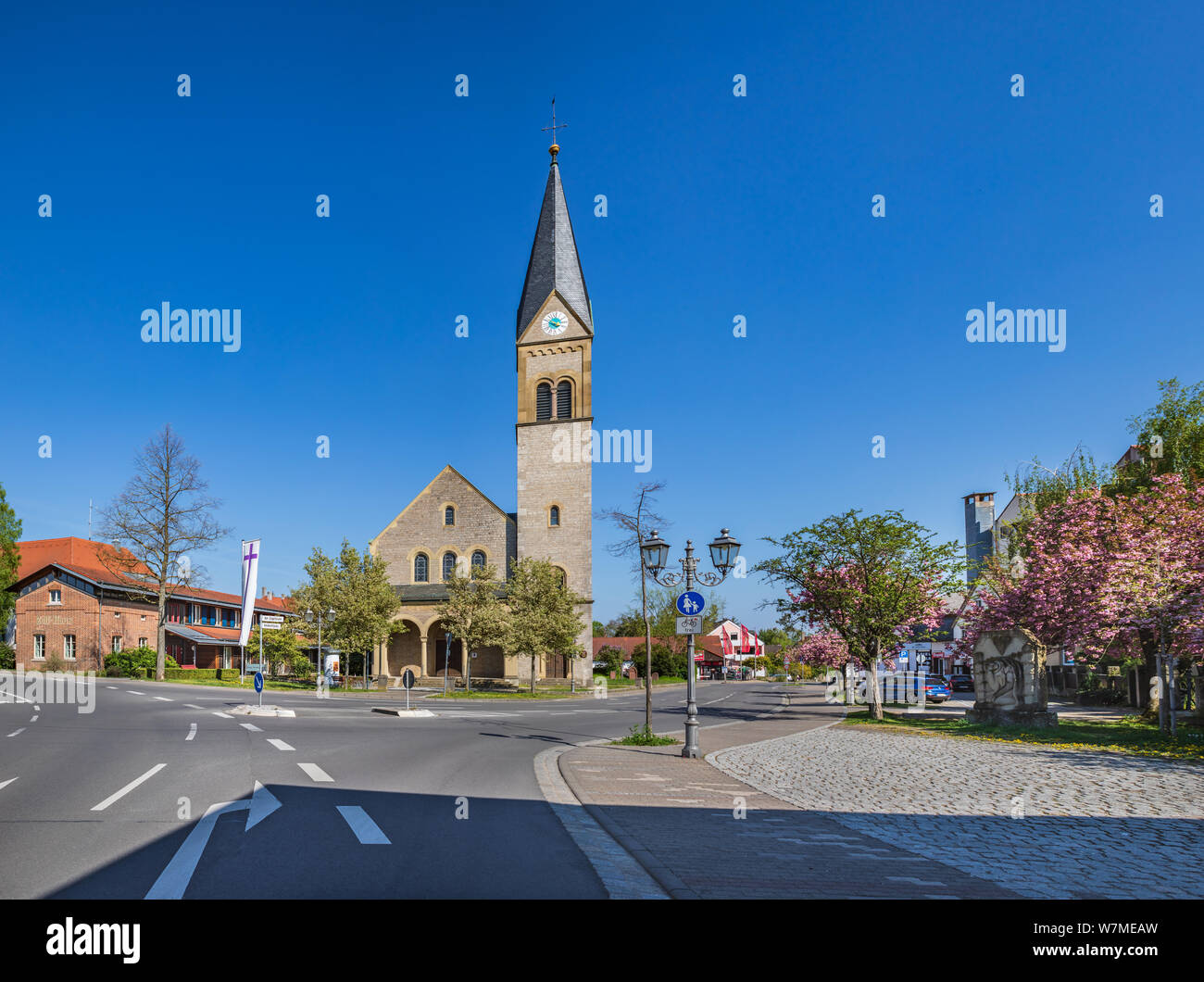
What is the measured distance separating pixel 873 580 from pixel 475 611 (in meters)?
23.4

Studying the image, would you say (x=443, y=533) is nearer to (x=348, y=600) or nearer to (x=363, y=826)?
(x=348, y=600)

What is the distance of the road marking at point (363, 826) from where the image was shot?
7.36 meters

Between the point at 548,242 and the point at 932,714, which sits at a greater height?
the point at 548,242

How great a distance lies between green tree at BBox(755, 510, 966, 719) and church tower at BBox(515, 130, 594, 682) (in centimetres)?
2584

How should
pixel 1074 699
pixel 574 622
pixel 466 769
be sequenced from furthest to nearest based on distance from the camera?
pixel 574 622 < pixel 1074 699 < pixel 466 769

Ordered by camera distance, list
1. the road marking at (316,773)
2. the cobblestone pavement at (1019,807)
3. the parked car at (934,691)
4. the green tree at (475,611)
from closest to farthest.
A: the cobblestone pavement at (1019,807), the road marking at (316,773), the parked car at (934,691), the green tree at (475,611)

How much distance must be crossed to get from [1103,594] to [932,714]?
14251 millimetres

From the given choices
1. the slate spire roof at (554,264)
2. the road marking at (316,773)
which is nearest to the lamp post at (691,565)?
the road marking at (316,773)

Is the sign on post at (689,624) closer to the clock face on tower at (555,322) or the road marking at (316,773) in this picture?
the road marking at (316,773)

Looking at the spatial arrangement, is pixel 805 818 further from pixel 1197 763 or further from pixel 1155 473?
pixel 1155 473

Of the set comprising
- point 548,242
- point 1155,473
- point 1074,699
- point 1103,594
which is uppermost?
point 548,242

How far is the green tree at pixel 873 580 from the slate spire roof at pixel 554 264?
3312 cm

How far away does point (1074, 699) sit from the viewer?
37531 millimetres
